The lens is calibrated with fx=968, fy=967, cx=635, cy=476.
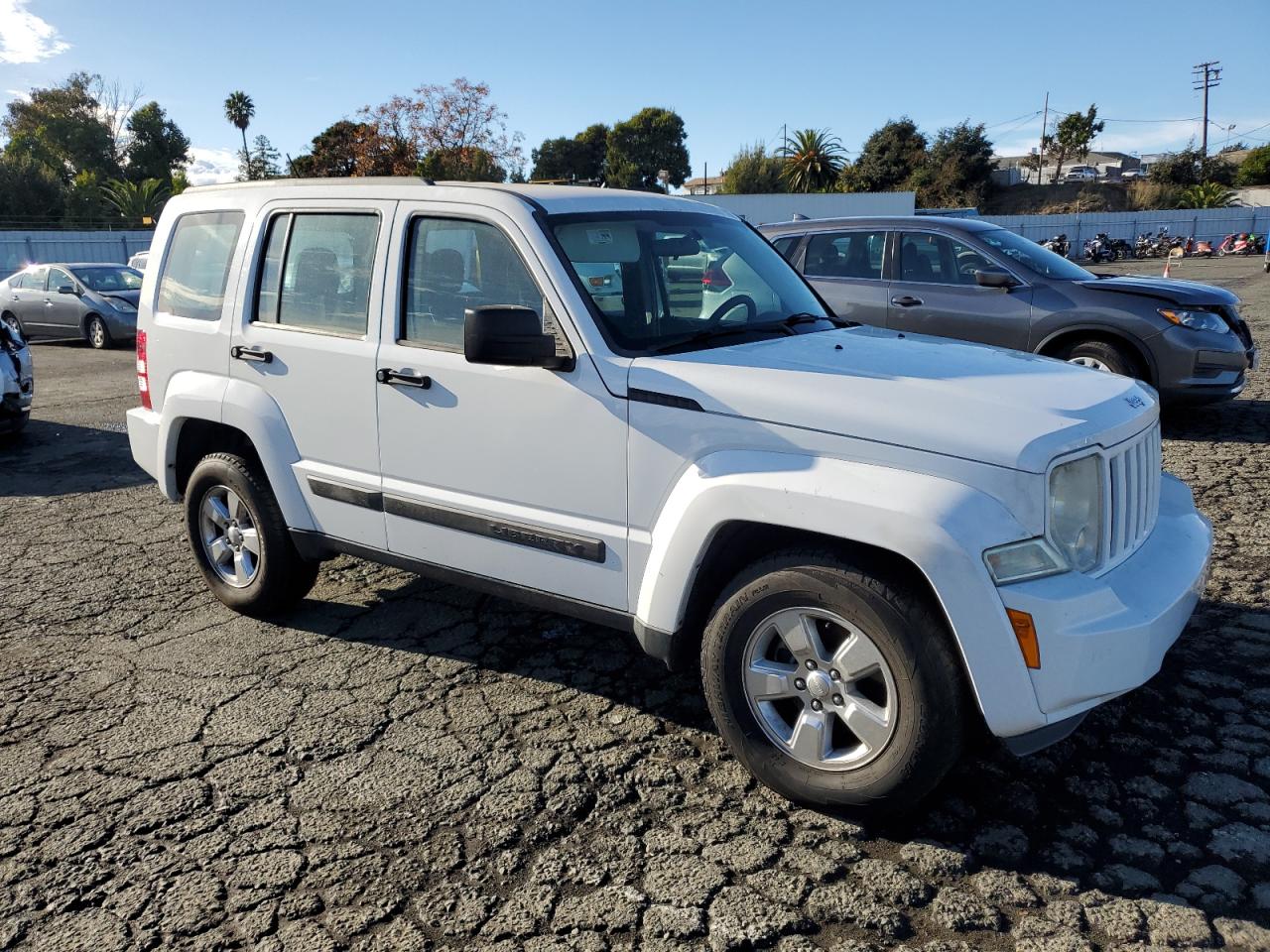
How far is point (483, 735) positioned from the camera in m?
3.59

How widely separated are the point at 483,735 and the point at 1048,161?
10194 centimetres

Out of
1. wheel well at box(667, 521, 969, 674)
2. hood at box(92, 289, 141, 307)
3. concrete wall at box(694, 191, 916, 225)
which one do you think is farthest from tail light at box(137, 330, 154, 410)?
→ concrete wall at box(694, 191, 916, 225)

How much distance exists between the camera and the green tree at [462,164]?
46.7 m

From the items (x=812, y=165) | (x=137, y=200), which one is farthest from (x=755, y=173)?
(x=137, y=200)

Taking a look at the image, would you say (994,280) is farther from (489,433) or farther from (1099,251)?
(1099,251)

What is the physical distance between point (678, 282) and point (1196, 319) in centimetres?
597

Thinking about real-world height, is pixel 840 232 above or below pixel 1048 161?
below

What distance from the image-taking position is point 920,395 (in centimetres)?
297

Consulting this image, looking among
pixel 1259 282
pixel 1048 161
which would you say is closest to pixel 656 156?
pixel 1048 161

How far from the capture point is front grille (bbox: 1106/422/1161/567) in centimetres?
295

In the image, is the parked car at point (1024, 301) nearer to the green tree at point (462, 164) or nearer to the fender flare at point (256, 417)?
the fender flare at point (256, 417)

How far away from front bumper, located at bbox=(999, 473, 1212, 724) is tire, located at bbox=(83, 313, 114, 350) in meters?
16.8

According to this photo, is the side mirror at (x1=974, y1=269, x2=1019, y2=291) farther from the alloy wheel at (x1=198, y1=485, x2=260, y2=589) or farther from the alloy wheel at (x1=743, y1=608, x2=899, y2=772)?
the alloy wheel at (x1=198, y1=485, x2=260, y2=589)

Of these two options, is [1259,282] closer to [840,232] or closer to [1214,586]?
[840,232]
